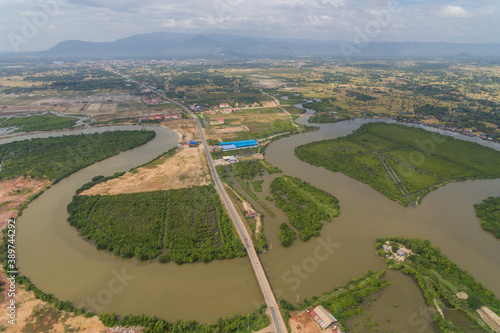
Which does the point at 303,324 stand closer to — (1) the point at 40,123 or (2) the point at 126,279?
(2) the point at 126,279

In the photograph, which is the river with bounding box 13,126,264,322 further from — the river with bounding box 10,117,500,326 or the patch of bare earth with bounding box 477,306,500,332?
the patch of bare earth with bounding box 477,306,500,332

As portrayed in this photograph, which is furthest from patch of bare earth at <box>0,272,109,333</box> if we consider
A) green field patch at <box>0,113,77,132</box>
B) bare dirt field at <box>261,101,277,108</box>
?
bare dirt field at <box>261,101,277,108</box>

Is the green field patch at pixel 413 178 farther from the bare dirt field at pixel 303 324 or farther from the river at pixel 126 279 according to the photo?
the river at pixel 126 279

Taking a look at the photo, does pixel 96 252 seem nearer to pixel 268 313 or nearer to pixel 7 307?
pixel 7 307

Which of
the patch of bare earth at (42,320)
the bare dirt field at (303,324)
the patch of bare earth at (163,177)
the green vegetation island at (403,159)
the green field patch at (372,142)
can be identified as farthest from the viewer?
the green field patch at (372,142)

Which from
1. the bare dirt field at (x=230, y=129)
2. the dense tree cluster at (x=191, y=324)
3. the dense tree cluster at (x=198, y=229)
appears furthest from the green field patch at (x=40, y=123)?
the dense tree cluster at (x=191, y=324)

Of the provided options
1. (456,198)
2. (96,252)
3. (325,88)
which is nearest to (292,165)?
(456,198)

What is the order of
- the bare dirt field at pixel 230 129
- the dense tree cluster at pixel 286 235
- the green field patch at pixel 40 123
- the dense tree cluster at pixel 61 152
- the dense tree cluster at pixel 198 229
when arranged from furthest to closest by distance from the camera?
the green field patch at pixel 40 123
the bare dirt field at pixel 230 129
the dense tree cluster at pixel 61 152
the dense tree cluster at pixel 286 235
the dense tree cluster at pixel 198 229

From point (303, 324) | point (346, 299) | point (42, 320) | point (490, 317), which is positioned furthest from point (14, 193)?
point (490, 317)
